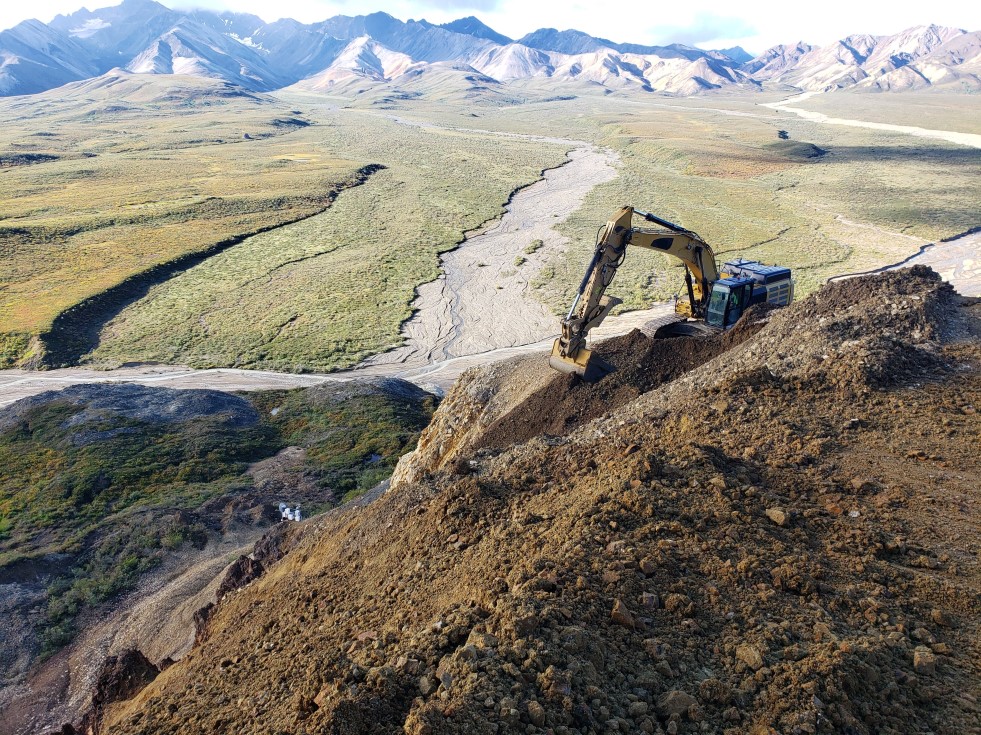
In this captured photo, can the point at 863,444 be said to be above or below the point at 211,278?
above

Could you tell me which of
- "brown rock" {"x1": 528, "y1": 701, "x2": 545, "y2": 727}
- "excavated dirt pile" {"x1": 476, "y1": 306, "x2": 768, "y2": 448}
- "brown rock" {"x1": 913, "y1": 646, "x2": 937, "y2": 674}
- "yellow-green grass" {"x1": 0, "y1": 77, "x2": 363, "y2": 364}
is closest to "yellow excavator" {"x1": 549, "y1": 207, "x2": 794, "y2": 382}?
"excavated dirt pile" {"x1": 476, "y1": 306, "x2": 768, "y2": 448}

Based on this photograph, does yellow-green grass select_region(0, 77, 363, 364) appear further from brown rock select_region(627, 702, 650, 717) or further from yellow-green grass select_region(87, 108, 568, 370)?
brown rock select_region(627, 702, 650, 717)

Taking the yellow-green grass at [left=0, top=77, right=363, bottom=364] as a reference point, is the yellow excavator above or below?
above

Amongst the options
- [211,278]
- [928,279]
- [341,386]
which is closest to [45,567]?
[341,386]

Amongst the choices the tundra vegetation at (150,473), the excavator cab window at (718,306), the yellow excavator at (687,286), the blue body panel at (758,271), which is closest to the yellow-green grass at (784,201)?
the blue body panel at (758,271)

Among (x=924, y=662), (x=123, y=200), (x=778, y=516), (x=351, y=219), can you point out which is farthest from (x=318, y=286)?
(x=924, y=662)

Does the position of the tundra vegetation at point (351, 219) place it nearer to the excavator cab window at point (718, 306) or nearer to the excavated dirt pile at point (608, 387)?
the excavator cab window at point (718, 306)

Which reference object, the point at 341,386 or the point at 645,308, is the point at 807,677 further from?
the point at 645,308
